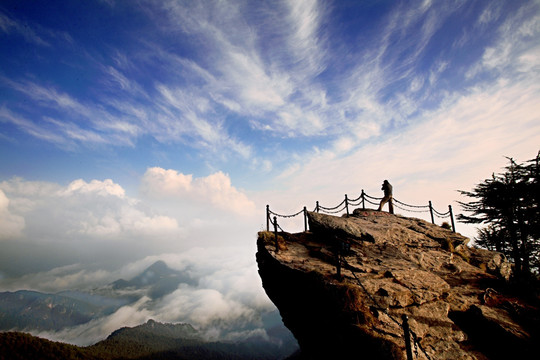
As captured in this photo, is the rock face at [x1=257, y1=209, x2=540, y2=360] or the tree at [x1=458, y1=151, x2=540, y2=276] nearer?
the rock face at [x1=257, y1=209, x2=540, y2=360]

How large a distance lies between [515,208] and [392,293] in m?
14.2

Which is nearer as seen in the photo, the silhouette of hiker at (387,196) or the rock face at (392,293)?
the rock face at (392,293)

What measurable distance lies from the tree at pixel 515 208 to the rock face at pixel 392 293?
119 inches

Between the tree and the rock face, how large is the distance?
3.01 meters

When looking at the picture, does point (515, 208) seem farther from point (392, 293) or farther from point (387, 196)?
point (392, 293)

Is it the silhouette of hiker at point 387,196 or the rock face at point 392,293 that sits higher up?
the silhouette of hiker at point 387,196

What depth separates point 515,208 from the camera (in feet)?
Result: 52.9

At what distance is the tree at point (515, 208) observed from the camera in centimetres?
1490

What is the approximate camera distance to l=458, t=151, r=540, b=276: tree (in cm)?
1490

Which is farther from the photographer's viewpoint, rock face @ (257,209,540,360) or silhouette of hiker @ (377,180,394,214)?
silhouette of hiker @ (377,180,394,214)

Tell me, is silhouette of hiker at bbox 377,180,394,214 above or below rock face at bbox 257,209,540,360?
above

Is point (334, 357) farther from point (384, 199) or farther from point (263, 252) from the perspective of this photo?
point (384, 199)

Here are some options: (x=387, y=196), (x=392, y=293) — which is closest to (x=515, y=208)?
(x=387, y=196)

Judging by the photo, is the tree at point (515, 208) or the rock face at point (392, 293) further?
the tree at point (515, 208)
